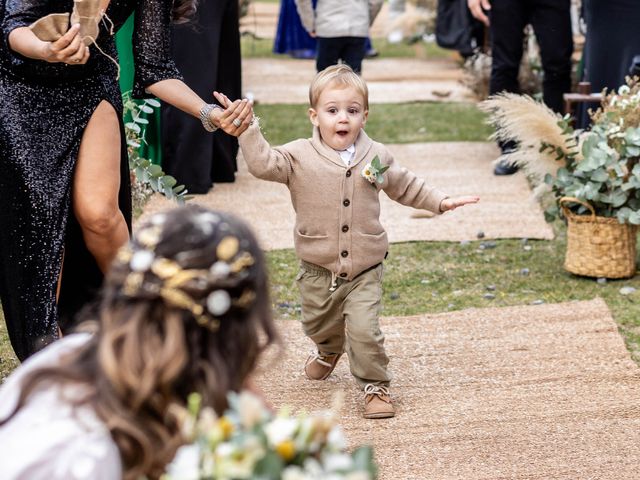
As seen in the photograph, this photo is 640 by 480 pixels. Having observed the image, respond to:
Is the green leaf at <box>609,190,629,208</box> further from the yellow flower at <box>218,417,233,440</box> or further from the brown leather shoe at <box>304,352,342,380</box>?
the yellow flower at <box>218,417,233,440</box>

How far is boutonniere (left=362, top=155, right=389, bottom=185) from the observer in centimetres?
386

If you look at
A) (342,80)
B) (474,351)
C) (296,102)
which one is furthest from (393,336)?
(296,102)

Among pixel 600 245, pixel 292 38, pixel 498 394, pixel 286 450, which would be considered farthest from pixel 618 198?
pixel 292 38

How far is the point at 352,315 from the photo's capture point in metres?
3.90

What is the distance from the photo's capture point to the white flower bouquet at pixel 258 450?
1.73 meters

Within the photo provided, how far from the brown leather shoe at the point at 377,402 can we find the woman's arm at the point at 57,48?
146cm

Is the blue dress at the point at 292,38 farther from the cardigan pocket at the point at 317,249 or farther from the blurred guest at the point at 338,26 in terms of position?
the cardigan pocket at the point at 317,249

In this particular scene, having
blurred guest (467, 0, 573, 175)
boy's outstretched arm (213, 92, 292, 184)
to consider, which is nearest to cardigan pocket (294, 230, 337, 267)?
boy's outstretched arm (213, 92, 292, 184)

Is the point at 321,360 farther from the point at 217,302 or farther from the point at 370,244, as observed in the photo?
the point at 217,302

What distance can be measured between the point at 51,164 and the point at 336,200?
96cm

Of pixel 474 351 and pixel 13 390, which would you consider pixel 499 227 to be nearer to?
pixel 474 351

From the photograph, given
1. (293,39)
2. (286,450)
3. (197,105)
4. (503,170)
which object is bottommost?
(293,39)

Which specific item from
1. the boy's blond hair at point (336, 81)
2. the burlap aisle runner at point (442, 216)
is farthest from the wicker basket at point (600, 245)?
the boy's blond hair at point (336, 81)

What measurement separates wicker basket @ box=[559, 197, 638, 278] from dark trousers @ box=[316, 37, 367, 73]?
10.2 ft
